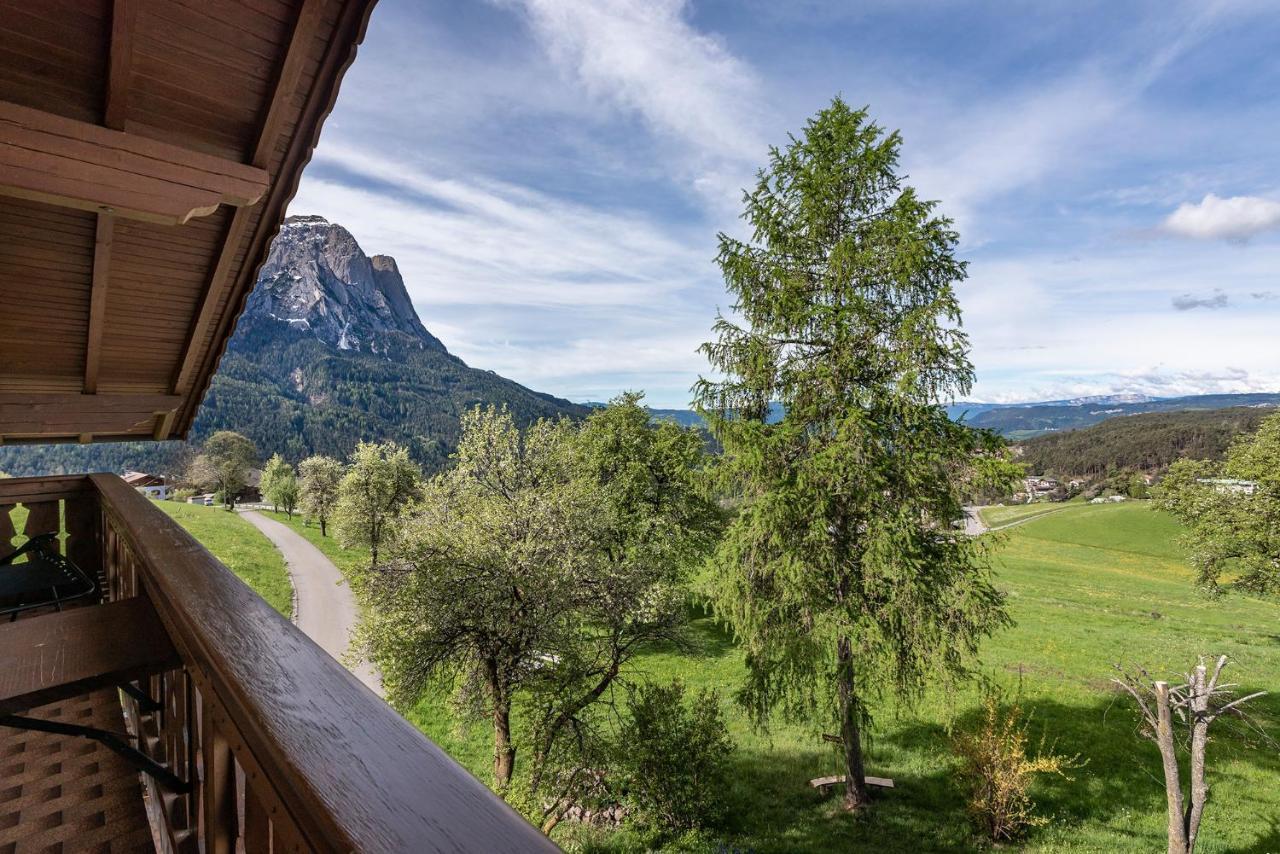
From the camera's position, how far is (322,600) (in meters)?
18.9

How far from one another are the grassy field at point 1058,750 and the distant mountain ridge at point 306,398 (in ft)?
237

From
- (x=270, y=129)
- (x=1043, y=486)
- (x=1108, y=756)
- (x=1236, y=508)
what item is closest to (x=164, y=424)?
(x=270, y=129)

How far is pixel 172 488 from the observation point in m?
52.8

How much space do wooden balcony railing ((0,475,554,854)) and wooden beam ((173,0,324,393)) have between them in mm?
2268

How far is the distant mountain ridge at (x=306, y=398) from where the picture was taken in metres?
90.9

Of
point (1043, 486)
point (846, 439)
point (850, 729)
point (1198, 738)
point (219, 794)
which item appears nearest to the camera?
point (219, 794)

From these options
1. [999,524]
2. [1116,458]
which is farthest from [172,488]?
[1116,458]

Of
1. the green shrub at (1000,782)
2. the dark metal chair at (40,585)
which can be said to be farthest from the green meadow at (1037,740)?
the dark metal chair at (40,585)

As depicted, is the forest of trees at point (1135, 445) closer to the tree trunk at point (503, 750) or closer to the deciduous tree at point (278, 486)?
the deciduous tree at point (278, 486)

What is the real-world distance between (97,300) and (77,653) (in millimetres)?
3458

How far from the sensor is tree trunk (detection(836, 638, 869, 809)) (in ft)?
25.8

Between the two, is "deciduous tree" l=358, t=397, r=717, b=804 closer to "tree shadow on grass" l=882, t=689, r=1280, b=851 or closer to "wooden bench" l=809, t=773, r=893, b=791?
"wooden bench" l=809, t=773, r=893, b=791

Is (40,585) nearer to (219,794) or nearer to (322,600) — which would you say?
(219,794)

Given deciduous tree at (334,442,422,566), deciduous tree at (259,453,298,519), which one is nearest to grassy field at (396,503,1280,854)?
deciduous tree at (334,442,422,566)
